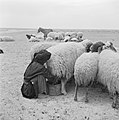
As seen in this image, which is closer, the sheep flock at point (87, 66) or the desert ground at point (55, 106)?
the desert ground at point (55, 106)

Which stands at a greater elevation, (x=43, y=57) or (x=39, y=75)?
(x=43, y=57)

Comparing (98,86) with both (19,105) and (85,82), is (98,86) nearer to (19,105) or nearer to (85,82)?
(85,82)

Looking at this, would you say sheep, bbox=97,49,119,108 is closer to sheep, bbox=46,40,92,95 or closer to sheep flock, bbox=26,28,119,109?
sheep flock, bbox=26,28,119,109

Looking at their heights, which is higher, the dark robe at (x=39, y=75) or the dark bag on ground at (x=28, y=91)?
the dark robe at (x=39, y=75)

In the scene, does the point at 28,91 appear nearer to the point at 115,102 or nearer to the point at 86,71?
the point at 86,71

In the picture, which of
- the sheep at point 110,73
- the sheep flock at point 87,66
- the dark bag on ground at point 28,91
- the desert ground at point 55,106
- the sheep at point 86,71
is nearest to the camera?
the desert ground at point 55,106

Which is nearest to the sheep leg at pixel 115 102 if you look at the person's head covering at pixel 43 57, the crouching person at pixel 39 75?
the crouching person at pixel 39 75

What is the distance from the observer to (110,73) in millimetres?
5320

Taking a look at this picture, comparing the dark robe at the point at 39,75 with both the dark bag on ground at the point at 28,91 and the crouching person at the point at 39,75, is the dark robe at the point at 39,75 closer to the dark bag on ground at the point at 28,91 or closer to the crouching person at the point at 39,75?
the crouching person at the point at 39,75

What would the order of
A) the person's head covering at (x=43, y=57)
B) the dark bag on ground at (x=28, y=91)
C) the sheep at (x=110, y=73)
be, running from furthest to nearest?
the person's head covering at (x=43, y=57), the dark bag on ground at (x=28, y=91), the sheep at (x=110, y=73)

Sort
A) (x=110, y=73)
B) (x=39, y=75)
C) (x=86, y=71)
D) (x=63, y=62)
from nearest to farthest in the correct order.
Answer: (x=110, y=73) < (x=86, y=71) < (x=39, y=75) < (x=63, y=62)

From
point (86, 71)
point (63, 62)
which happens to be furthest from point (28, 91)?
point (86, 71)

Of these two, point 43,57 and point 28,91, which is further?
point 43,57

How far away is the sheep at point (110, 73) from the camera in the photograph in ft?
17.1
